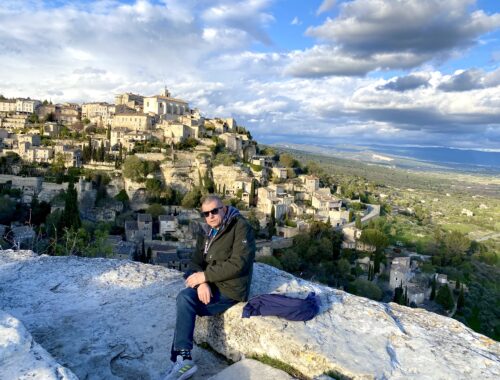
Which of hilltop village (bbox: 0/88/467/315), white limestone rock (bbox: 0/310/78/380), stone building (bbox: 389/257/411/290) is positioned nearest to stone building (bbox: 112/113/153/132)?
hilltop village (bbox: 0/88/467/315)

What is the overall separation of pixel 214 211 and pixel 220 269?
61 centimetres

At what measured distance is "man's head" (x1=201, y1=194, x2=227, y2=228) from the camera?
4.42m

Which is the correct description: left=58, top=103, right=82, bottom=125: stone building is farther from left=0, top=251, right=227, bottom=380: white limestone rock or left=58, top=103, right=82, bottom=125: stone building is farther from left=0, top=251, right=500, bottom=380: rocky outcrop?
left=0, top=251, right=500, bottom=380: rocky outcrop

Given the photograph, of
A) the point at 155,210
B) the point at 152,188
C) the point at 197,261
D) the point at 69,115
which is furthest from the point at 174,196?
the point at 197,261

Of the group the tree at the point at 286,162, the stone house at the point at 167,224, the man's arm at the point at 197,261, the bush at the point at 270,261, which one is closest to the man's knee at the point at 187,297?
the man's arm at the point at 197,261

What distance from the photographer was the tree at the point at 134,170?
4175 cm

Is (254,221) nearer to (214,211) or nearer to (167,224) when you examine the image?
(167,224)

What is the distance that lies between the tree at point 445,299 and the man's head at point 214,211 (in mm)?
30956

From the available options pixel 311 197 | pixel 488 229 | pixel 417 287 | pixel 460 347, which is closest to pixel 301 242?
pixel 417 287

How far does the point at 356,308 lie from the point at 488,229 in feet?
241

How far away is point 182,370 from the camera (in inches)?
149

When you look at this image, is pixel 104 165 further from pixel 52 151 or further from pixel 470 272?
pixel 470 272

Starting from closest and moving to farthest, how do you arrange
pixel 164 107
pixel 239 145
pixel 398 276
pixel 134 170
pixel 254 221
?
1. pixel 398 276
2. pixel 254 221
3. pixel 134 170
4. pixel 239 145
5. pixel 164 107

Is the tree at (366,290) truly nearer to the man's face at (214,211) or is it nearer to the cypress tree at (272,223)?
the cypress tree at (272,223)
